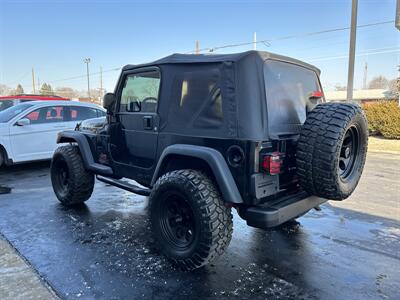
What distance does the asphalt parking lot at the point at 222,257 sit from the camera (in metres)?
2.97

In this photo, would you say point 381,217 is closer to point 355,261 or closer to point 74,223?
point 355,261

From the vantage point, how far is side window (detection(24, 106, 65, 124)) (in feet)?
26.6

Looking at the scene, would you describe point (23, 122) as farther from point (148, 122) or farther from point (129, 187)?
point (148, 122)

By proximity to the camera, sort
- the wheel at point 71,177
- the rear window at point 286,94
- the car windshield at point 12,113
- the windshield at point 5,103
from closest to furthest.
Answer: the rear window at point 286,94 → the wheel at point 71,177 → the car windshield at point 12,113 → the windshield at point 5,103

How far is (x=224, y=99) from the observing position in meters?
3.17

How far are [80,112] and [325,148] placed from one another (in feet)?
24.0

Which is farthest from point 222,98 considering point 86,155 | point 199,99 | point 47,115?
point 47,115

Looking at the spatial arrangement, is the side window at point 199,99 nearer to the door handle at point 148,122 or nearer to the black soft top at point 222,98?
the black soft top at point 222,98

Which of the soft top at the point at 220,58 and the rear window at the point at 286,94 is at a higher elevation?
the soft top at the point at 220,58

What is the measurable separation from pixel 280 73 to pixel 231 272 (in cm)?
203

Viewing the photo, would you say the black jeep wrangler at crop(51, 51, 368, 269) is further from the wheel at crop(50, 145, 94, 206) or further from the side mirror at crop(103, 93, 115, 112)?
the wheel at crop(50, 145, 94, 206)

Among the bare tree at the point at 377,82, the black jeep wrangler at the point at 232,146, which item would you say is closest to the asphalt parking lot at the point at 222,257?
the black jeep wrangler at the point at 232,146

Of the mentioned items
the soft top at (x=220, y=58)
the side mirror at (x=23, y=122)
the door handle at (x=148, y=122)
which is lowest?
the side mirror at (x=23, y=122)

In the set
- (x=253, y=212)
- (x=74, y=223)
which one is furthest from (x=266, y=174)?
(x=74, y=223)
